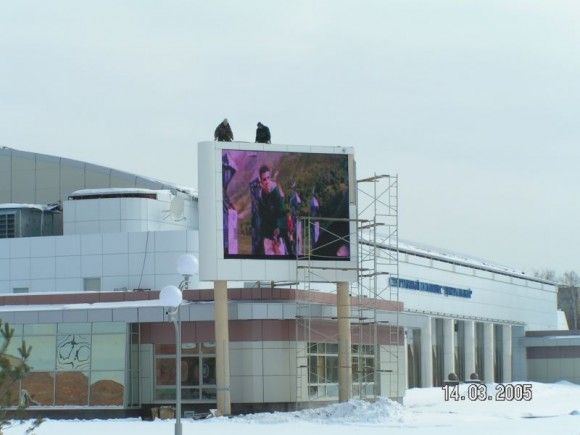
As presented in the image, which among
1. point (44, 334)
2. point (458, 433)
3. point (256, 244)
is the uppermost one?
point (256, 244)

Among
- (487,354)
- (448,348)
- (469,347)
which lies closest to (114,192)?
(448,348)

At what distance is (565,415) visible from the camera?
44625 mm

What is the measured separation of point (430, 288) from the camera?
77.2m

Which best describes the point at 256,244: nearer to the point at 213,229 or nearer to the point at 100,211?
the point at 213,229

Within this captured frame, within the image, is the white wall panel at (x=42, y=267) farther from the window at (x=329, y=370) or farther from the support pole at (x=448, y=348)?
the support pole at (x=448, y=348)

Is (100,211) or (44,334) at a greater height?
(100,211)

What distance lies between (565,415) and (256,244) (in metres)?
12.8

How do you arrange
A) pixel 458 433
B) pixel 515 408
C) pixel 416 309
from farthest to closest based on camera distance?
pixel 416 309, pixel 515 408, pixel 458 433

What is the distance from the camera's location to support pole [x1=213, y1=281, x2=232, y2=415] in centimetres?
4262

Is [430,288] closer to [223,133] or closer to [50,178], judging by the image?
[50,178]

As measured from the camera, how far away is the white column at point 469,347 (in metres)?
83.4

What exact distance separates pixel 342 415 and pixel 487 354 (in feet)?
157

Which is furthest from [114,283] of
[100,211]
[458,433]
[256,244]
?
[458,433]
